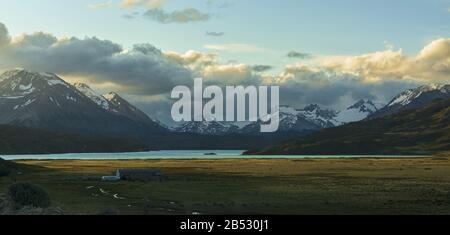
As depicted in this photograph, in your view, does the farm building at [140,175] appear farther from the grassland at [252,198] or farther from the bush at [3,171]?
the bush at [3,171]

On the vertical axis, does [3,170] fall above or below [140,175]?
above

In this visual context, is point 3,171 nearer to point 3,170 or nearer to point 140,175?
point 3,170

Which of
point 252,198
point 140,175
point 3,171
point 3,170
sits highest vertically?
point 3,170

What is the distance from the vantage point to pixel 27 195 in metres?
50.0

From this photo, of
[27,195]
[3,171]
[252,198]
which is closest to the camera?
[27,195]

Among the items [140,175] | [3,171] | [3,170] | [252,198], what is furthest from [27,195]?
[3,170]

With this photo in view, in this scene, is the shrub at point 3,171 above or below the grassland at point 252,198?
above

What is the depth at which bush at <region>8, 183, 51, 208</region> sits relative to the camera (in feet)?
163

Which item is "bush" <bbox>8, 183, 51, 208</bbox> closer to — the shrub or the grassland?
the grassland

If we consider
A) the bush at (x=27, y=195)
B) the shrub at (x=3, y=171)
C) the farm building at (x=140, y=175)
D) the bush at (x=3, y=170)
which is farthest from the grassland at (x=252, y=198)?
the bush at (x=3, y=170)

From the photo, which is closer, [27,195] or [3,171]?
[27,195]

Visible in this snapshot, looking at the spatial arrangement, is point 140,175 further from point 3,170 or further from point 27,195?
point 27,195

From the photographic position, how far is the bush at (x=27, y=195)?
163ft

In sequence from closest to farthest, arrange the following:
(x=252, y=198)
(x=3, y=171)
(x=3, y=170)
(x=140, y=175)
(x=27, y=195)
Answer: (x=27, y=195)
(x=252, y=198)
(x=140, y=175)
(x=3, y=171)
(x=3, y=170)
